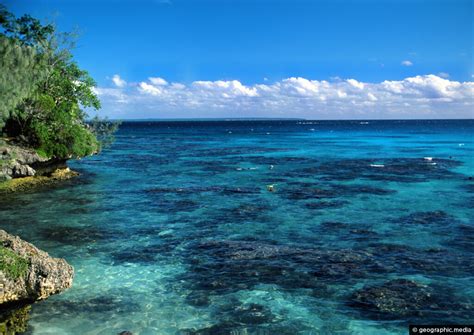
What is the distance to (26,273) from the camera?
39.5ft

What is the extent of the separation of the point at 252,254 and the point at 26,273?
10.8 meters

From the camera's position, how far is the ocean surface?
14.3m

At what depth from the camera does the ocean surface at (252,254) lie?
47.0 ft

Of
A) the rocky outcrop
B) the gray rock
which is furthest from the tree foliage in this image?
the rocky outcrop

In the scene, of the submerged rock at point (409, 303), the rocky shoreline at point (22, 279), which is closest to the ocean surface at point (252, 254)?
the submerged rock at point (409, 303)

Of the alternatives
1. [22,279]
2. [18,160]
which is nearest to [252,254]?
[22,279]

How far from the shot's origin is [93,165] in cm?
5456

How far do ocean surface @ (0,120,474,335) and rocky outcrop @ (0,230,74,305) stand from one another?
1815 millimetres

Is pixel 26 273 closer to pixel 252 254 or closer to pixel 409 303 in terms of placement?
pixel 252 254

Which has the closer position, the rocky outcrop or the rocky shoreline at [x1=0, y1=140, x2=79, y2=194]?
the rocky outcrop

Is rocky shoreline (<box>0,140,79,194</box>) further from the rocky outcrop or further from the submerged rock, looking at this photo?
the submerged rock

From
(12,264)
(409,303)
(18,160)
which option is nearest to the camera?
(12,264)

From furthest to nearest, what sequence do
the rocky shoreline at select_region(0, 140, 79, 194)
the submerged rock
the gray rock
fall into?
the rocky shoreline at select_region(0, 140, 79, 194), the gray rock, the submerged rock

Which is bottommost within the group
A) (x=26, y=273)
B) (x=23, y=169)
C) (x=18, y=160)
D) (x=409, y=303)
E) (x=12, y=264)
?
(x=409, y=303)
